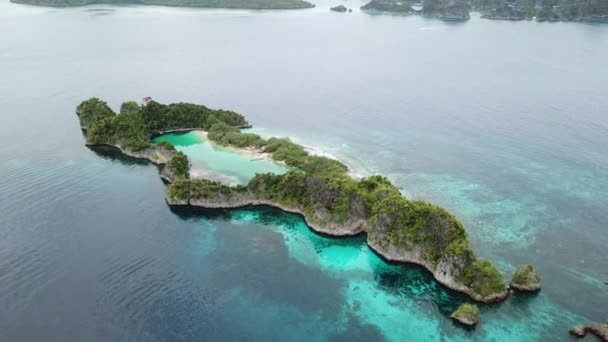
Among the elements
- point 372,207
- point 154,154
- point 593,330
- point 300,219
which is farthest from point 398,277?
point 154,154

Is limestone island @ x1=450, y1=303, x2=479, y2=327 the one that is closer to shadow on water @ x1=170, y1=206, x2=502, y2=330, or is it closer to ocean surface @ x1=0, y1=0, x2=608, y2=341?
shadow on water @ x1=170, y1=206, x2=502, y2=330

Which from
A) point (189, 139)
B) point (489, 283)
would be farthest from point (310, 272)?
point (189, 139)

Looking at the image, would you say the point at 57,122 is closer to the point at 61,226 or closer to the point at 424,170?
the point at 61,226

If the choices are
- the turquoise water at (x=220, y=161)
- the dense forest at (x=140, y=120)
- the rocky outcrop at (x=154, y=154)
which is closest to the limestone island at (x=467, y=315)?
the turquoise water at (x=220, y=161)

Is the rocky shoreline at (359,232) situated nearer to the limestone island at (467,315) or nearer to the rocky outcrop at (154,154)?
the limestone island at (467,315)

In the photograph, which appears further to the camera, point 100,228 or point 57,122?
point 57,122

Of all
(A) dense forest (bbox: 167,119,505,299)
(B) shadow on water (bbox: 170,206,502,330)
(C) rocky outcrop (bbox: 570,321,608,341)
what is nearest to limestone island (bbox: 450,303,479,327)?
(B) shadow on water (bbox: 170,206,502,330)
